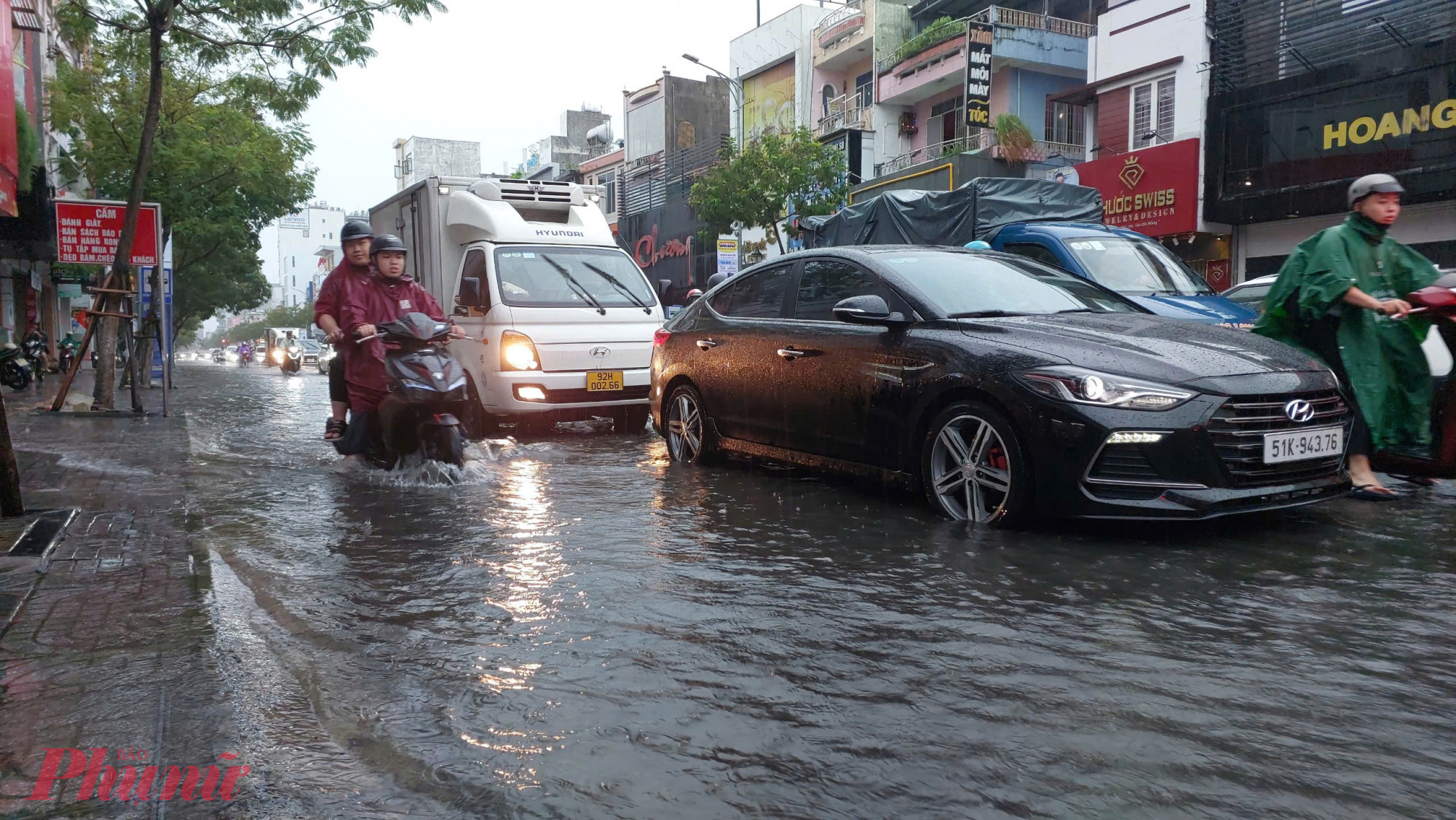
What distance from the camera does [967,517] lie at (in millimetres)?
5648

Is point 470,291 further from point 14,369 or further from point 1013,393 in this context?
point 14,369

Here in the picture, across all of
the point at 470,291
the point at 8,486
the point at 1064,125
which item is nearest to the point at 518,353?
the point at 470,291

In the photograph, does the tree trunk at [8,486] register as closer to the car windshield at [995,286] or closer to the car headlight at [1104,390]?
the car windshield at [995,286]

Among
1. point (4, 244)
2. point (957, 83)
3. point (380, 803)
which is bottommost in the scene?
point (380, 803)

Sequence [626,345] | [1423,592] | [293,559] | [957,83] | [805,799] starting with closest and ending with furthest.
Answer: [805,799] < [1423,592] < [293,559] < [626,345] < [957,83]

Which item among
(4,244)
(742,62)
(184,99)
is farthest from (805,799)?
(742,62)

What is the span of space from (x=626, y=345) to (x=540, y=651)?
7451 mm

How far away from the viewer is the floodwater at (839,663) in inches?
102

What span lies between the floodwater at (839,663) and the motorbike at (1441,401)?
0.26 m

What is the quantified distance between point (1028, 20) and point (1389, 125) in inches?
521

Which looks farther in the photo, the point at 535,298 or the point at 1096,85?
the point at 1096,85

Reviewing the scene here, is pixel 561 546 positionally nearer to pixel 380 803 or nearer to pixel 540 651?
pixel 540 651

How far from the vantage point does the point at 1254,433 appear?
502cm

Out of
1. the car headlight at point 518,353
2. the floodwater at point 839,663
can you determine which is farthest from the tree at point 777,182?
the floodwater at point 839,663
